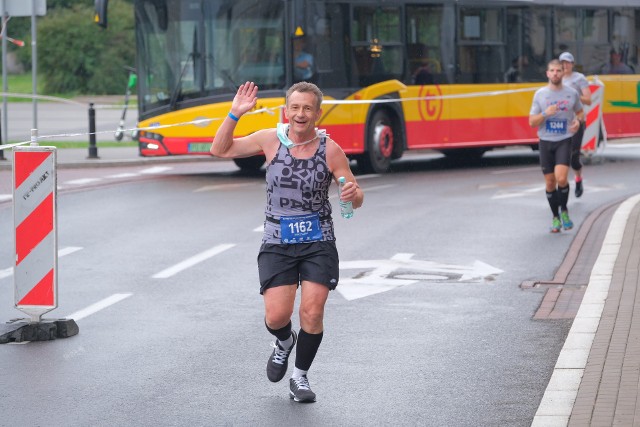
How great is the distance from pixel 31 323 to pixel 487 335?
2877mm

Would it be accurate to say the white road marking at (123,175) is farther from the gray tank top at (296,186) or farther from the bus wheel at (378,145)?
the gray tank top at (296,186)

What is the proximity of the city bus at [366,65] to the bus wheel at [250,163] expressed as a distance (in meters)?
0.03

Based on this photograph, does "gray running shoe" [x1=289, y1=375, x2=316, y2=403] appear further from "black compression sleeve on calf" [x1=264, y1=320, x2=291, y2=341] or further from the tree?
the tree

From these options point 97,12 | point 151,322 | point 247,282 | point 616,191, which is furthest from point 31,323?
point 97,12

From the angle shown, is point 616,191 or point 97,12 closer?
point 616,191

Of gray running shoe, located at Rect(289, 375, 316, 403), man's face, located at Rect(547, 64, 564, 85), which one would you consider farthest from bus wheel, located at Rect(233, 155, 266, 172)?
gray running shoe, located at Rect(289, 375, 316, 403)

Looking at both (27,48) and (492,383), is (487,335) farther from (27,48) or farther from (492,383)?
(27,48)

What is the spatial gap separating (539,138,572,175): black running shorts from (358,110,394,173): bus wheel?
812 centimetres

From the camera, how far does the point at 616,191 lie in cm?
2000

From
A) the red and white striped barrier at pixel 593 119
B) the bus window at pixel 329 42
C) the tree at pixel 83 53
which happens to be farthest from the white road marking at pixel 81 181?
the tree at pixel 83 53

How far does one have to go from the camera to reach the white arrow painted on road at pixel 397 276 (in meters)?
11.3

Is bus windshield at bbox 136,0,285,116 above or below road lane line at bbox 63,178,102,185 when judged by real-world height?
above

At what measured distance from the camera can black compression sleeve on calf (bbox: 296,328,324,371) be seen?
744 cm

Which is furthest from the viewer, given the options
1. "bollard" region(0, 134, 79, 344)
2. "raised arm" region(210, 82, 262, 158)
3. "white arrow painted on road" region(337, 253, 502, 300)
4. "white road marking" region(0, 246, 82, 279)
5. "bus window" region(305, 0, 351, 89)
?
"bus window" region(305, 0, 351, 89)
